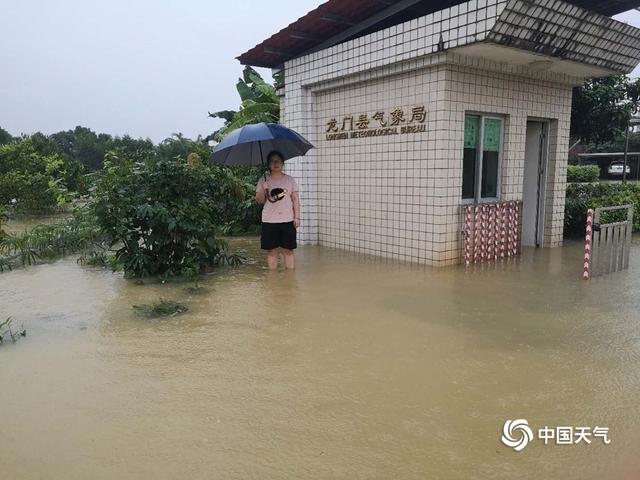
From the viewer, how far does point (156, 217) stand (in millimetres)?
6590

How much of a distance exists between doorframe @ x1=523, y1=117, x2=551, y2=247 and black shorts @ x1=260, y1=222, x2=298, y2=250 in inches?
186

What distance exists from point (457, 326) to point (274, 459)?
2603 mm

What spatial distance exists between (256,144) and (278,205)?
103 centimetres

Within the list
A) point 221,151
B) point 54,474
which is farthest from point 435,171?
point 54,474

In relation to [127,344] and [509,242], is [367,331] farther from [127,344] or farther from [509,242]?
[509,242]

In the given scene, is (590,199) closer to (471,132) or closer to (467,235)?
(471,132)

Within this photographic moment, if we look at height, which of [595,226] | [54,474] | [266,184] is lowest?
[54,474]

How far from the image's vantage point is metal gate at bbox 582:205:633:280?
644 cm

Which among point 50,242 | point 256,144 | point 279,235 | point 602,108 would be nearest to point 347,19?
point 256,144

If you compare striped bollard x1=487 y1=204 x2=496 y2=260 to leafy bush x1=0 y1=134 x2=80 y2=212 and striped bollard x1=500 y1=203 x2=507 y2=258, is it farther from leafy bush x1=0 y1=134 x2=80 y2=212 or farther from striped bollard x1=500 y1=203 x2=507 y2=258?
leafy bush x1=0 y1=134 x2=80 y2=212

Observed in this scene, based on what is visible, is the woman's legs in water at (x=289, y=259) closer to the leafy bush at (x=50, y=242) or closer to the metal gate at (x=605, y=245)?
the leafy bush at (x=50, y=242)

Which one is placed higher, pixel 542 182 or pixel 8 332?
pixel 542 182

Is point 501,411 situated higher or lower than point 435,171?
lower

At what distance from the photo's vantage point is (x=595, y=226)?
6465 mm
